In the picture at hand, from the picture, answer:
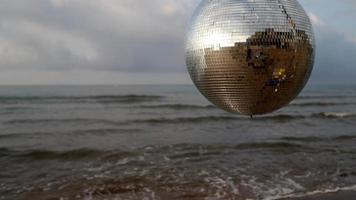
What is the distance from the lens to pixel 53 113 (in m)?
29.7

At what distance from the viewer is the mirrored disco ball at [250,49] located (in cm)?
243

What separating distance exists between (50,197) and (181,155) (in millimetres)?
5598

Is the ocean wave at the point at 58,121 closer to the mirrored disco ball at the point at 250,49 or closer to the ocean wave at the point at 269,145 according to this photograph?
the ocean wave at the point at 269,145

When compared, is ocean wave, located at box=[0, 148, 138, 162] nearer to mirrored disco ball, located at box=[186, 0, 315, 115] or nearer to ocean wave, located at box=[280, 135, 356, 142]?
ocean wave, located at box=[280, 135, 356, 142]

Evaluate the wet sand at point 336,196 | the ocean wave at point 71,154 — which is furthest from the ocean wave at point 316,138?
the wet sand at point 336,196

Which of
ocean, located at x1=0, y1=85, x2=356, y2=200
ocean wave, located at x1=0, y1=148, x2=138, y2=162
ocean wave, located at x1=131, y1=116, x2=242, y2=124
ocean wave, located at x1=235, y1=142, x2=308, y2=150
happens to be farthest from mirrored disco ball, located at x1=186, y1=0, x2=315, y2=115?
ocean wave, located at x1=131, y1=116, x2=242, y2=124

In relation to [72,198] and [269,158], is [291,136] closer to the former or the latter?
[269,158]

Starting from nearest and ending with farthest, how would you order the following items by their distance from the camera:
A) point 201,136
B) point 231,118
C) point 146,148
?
point 146,148 < point 201,136 < point 231,118

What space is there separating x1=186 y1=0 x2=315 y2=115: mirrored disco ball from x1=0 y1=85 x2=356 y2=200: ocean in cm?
633

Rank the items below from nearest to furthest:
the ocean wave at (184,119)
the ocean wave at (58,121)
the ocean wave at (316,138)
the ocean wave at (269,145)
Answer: the ocean wave at (269,145) < the ocean wave at (316,138) < the ocean wave at (58,121) < the ocean wave at (184,119)

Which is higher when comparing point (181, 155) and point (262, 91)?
point (262, 91)

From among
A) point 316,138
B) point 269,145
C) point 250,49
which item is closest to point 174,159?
point 269,145

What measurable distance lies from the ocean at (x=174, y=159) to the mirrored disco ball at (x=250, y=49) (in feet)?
20.8

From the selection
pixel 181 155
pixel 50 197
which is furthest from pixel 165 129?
pixel 50 197
